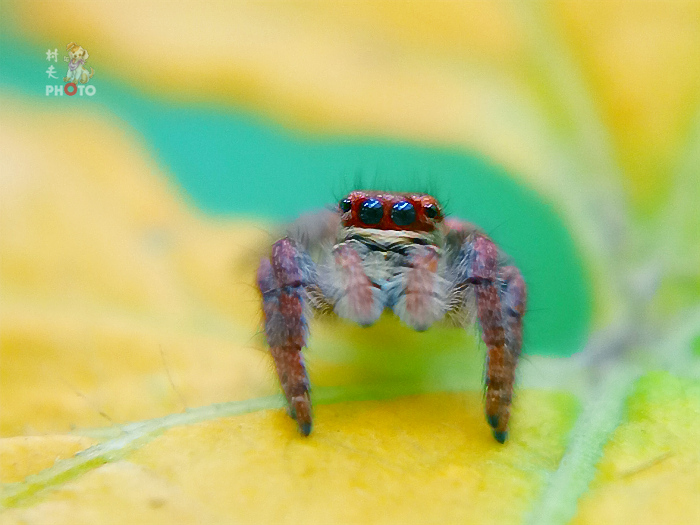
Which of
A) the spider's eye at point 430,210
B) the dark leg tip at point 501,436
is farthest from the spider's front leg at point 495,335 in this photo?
the spider's eye at point 430,210

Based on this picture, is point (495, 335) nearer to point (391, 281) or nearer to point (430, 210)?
point (391, 281)

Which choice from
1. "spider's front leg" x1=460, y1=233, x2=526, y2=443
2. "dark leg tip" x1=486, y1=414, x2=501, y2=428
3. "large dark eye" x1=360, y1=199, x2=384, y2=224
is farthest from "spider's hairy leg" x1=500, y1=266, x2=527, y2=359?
"large dark eye" x1=360, y1=199, x2=384, y2=224

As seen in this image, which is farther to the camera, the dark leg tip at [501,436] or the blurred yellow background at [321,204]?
the dark leg tip at [501,436]

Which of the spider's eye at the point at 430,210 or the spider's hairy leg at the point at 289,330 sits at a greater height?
the spider's eye at the point at 430,210

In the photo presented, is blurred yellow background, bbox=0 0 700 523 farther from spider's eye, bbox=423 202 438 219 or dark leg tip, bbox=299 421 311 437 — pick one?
spider's eye, bbox=423 202 438 219

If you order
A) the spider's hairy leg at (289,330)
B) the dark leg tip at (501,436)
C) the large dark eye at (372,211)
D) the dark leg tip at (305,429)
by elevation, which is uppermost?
the large dark eye at (372,211)

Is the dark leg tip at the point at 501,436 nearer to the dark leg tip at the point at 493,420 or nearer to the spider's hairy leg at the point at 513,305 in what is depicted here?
the dark leg tip at the point at 493,420

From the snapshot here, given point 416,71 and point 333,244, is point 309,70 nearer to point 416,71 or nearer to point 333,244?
point 416,71
